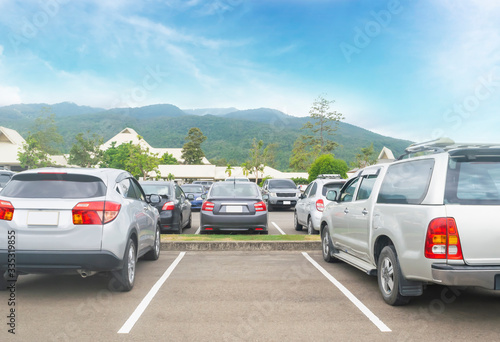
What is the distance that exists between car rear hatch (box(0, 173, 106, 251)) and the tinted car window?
149 inches

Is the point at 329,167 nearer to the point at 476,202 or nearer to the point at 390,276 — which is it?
the point at 390,276

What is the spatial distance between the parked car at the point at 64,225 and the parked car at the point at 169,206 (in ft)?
16.6

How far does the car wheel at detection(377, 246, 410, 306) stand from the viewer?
5.02 m

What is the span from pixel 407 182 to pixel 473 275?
4.40 ft

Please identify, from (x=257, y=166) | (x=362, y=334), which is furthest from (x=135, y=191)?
(x=257, y=166)

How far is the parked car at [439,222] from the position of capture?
165 inches

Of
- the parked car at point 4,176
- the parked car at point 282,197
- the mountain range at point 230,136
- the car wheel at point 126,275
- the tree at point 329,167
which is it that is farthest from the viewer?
the mountain range at point 230,136

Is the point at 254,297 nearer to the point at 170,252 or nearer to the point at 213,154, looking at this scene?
the point at 170,252

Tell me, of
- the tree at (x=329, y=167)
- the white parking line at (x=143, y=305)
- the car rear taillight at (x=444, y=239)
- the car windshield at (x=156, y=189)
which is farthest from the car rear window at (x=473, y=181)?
the tree at (x=329, y=167)

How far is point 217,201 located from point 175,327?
6234mm

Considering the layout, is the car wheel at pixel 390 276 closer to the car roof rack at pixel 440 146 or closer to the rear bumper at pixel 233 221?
the car roof rack at pixel 440 146

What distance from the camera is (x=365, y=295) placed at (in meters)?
5.80

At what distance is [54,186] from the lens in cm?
552

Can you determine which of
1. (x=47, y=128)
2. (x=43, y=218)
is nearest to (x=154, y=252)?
(x=43, y=218)
